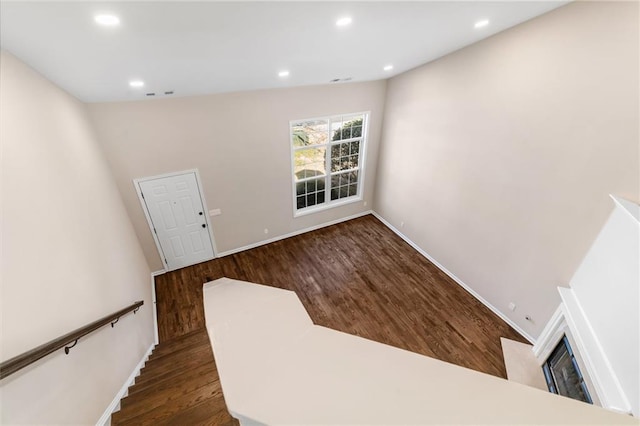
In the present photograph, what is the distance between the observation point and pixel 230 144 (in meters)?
4.51

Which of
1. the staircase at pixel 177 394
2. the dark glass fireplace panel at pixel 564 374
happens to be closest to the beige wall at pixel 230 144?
the staircase at pixel 177 394

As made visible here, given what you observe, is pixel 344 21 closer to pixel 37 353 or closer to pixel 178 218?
pixel 37 353

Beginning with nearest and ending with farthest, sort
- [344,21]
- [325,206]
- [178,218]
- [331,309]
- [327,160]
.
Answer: [344,21] < [331,309] < [178,218] < [327,160] < [325,206]

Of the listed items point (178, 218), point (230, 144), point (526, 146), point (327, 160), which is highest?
point (526, 146)

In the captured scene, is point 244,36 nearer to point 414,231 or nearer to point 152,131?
point 152,131

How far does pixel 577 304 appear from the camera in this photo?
2775 mm

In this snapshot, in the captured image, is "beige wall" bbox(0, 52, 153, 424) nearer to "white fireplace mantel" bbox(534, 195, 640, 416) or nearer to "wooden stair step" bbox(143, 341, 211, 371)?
"wooden stair step" bbox(143, 341, 211, 371)

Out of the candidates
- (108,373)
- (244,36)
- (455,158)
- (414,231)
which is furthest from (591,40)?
(108,373)

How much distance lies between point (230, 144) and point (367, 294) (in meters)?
3.49

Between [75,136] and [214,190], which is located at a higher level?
[75,136]

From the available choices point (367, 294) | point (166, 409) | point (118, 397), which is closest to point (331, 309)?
point (367, 294)

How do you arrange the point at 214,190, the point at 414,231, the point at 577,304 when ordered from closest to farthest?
the point at 577,304, the point at 214,190, the point at 414,231

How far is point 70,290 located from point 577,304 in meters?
4.72

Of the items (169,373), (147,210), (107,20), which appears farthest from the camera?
(147,210)
